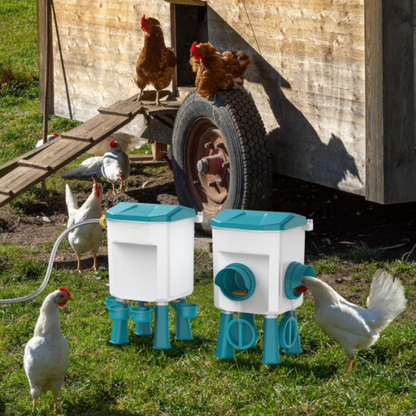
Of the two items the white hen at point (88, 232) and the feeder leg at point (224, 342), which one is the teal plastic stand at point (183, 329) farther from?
the white hen at point (88, 232)

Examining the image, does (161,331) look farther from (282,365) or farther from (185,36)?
(185,36)

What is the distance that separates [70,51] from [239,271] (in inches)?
261

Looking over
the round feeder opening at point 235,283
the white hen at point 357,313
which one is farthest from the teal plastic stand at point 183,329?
the white hen at point 357,313

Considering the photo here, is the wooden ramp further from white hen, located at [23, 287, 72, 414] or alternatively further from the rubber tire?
white hen, located at [23, 287, 72, 414]

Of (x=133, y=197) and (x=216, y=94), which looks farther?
(x=133, y=197)

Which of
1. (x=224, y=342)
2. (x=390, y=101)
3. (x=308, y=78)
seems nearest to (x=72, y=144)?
(x=308, y=78)

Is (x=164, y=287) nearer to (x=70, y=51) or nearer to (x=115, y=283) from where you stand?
(x=115, y=283)

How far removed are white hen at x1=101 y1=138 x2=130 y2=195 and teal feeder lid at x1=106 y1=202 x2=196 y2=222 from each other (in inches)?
155

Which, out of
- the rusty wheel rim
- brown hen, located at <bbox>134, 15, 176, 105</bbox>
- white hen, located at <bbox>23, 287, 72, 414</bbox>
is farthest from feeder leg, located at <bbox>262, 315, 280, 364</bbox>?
brown hen, located at <bbox>134, 15, 176, 105</bbox>

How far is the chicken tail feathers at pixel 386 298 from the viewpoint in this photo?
3568 millimetres

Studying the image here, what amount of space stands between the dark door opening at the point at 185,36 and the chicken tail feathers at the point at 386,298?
4.36 meters

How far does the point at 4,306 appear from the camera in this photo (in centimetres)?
475

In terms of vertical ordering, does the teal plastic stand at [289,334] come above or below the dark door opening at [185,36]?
below

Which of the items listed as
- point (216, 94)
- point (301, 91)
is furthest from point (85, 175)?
point (301, 91)
